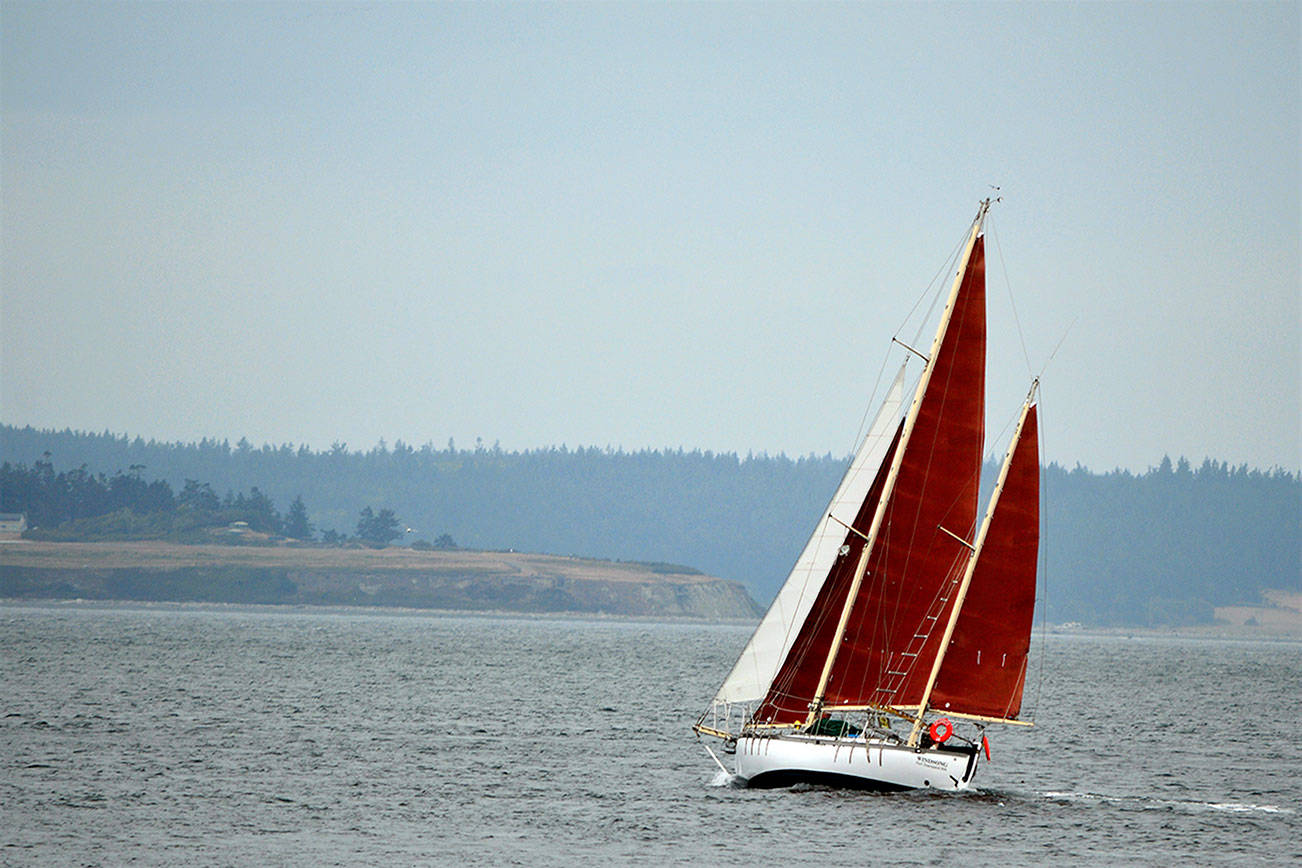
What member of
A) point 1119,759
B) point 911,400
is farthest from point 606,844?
Result: point 1119,759

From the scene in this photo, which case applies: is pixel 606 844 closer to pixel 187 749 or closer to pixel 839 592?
pixel 839 592

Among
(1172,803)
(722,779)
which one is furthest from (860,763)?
(1172,803)

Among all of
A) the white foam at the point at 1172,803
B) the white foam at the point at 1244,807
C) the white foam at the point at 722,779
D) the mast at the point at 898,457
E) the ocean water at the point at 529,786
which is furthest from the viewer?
the white foam at the point at 722,779

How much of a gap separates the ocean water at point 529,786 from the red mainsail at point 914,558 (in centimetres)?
360

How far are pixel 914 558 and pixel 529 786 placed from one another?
1553cm

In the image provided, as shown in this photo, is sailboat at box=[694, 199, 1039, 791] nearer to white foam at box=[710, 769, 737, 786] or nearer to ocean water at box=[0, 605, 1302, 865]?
ocean water at box=[0, 605, 1302, 865]

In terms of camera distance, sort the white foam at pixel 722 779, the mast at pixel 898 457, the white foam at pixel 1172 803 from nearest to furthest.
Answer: the mast at pixel 898 457
the white foam at pixel 1172 803
the white foam at pixel 722 779

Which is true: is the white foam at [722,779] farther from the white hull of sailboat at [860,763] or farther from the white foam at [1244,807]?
the white foam at [1244,807]

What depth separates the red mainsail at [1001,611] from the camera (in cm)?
4666

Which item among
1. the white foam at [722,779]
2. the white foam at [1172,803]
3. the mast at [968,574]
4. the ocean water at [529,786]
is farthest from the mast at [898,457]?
the white foam at [1172,803]

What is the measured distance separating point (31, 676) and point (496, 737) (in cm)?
4273

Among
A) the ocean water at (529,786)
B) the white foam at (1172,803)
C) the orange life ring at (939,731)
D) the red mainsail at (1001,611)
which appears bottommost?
the ocean water at (529,786)

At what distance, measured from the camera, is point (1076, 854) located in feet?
145

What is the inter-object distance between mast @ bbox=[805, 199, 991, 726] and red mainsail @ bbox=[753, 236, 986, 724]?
0.46ft
